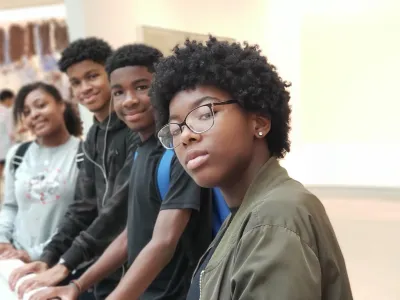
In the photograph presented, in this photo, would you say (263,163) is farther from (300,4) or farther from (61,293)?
(300,4)

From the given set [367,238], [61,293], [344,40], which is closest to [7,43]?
[344,40]

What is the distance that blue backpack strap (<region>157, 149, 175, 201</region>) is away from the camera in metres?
1.49

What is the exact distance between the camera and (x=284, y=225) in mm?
833

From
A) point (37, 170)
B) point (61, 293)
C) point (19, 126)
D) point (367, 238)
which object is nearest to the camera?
point (61, 293)

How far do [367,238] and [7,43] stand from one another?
4.92 meters

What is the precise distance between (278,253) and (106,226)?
1146 mm

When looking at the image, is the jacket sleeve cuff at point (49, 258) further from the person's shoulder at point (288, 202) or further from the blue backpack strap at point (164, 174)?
the person's shoulder at point (288, 202)

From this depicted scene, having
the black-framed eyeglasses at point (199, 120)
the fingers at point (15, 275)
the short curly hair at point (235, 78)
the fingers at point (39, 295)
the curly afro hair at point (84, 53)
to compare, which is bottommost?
the fingers at point (15, 275)

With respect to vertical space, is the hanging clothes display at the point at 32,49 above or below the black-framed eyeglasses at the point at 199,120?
above

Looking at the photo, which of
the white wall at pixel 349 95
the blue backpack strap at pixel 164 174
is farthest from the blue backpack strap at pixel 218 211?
the white wall at pixel 349 95

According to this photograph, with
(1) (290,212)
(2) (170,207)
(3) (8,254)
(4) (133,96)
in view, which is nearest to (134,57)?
(4) (133,96)

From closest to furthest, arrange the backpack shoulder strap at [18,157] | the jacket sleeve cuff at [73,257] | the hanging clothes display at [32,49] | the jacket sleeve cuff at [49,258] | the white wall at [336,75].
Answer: the jacket sleeve cuff at [73,257] < the jacket sleeve cuff at [49,258] < the backpack shoulder strap at [18,157] < the hanging clothes display at [32,49] < the white wall at [336,75]

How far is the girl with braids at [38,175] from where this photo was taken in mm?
2271

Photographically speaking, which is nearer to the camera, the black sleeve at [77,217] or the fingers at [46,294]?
the fingers at [46,294]
